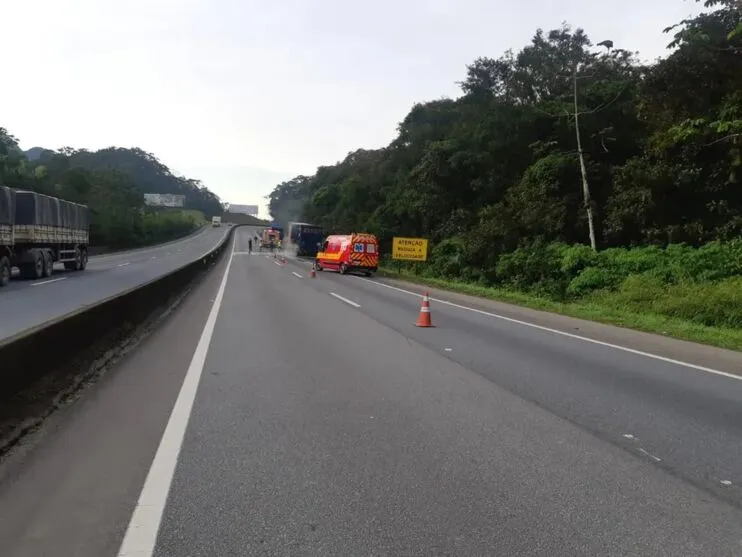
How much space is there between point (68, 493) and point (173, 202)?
14855 centimetres

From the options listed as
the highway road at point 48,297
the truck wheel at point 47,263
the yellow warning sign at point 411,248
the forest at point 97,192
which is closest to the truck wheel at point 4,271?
the highway road at point 48,297

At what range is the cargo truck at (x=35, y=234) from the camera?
78.0ft

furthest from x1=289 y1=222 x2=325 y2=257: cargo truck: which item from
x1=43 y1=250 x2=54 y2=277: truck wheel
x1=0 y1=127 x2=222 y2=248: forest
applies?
x1=43 y1=250 x2=54 y2=277: truck wheel

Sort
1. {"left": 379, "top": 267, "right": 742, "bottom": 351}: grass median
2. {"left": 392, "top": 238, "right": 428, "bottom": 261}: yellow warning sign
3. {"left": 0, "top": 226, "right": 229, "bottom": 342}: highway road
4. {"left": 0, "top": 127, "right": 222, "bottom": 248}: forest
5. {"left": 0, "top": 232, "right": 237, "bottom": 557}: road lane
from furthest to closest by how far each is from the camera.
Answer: {"left": 0, "top": 127, "right": 222, "bottom": 248}: forest < {"left": 392, "top": 238, "right": 428, "bottom": 261}: yellow warning sign < {"left": 379, "top": 267, "right": 742, "bottom": 351}: grass median < {"left": 0, "top": 226, "right": 229, "bottom": 342}: highway road < {"left": 0, "top": 232, "right": 237, "bottom": 557}: road lane

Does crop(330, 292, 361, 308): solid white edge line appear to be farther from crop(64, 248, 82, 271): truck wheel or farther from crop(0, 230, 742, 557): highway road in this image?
crop(64, 248, 82, 271): truck wheel

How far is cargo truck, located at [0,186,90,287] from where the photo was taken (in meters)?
23.8

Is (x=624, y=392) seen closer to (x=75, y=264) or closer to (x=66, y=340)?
(x=66, y=340)

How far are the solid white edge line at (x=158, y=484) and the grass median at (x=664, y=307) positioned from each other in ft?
32.1

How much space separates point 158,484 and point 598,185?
3172 centimetres

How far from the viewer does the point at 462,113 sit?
49188mm

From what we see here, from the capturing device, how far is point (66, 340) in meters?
8.19

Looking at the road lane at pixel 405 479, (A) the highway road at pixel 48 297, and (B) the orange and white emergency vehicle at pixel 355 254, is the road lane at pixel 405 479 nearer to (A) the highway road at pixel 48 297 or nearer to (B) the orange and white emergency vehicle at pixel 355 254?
(A) the highway road at pixel 48 297

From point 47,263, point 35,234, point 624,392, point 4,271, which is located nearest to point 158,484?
point 624,392

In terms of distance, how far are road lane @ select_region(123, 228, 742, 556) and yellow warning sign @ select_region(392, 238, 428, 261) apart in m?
26.9
